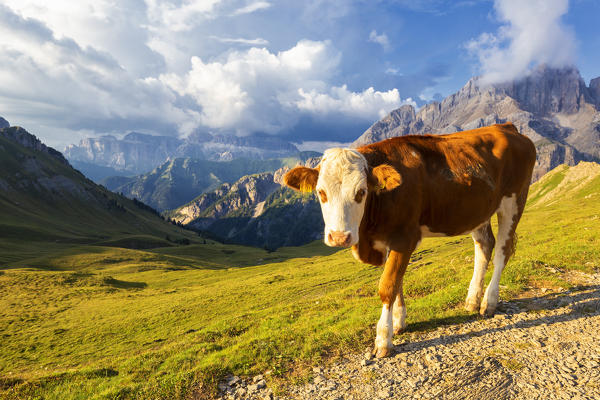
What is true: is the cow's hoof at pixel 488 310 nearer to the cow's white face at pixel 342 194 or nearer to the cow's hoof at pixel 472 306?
the cow's hoof at pixel 472 306

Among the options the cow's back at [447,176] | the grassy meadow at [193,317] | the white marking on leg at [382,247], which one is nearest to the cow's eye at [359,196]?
the cow's back at [447,176]

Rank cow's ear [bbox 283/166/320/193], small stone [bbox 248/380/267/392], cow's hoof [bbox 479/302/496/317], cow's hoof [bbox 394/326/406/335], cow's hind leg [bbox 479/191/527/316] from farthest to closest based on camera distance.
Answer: cow's hind leg [bbox 479/191/527/316] < cow's hoof [bbox 479/302/496/317] < cow's hoof [bbox 394/326/406/335] < cow's ear [bbox 283/166/320/193] < small stone [bbox 248/380/267/392]

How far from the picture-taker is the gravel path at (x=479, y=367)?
5.69m

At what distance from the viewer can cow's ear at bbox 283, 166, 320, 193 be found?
6.54 m

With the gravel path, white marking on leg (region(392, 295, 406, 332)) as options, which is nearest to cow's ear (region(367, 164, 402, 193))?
white marking on leg (region(392, 295, 406, 332))

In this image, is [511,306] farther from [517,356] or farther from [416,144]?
[416,144]

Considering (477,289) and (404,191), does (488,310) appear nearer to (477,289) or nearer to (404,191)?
(477,289)

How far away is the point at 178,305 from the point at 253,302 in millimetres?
10173

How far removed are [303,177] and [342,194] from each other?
1.13 m

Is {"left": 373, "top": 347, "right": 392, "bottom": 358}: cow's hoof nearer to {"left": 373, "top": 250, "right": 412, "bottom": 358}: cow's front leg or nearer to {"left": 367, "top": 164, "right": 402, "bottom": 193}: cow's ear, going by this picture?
{"left": 373, "top": 250, "right": 412, "bottom": 358}: cow's front leg

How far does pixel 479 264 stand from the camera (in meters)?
9.13

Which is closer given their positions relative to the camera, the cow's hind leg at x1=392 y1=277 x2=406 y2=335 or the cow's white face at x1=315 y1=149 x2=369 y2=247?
the cow's white face at x1=315 y1=149 x2=369 y2=247

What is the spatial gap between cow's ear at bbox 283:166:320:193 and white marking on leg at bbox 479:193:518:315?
19.3 feet

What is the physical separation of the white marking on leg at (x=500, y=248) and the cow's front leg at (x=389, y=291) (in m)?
3.49
